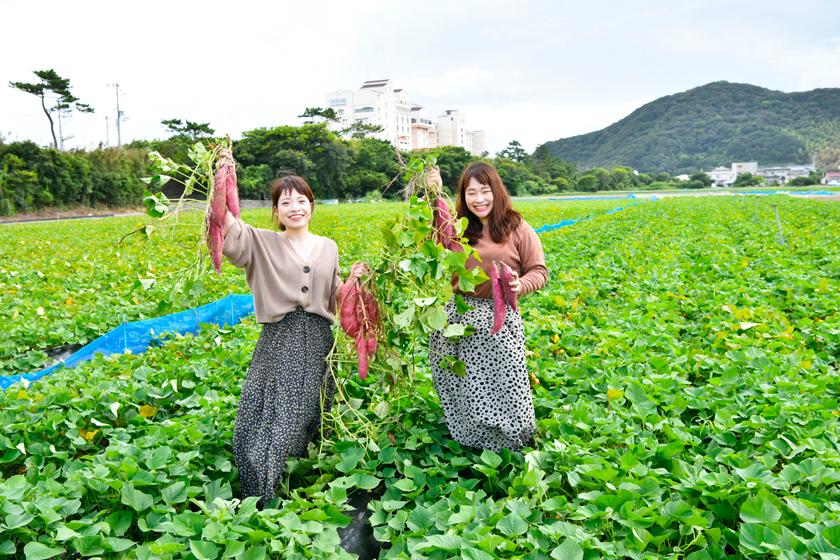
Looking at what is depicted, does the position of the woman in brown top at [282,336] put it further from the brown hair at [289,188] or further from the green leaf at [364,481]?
the green leaf at [364,481]

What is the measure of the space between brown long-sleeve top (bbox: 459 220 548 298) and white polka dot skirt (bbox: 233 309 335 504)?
791 millimetres

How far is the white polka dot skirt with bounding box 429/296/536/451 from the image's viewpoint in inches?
118

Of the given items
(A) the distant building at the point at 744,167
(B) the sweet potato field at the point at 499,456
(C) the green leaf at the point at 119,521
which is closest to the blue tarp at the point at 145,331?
(B) the sweet potato field at the point at 499,456

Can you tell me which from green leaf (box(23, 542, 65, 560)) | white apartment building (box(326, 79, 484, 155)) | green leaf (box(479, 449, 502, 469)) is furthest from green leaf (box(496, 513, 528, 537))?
white apartment building (box(326, 79, 484, 155))

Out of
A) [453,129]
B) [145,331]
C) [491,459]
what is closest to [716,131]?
[453,129]

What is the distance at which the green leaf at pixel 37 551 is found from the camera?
Answer: 6.88 ft

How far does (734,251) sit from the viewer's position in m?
9.41

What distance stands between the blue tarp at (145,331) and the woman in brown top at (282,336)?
272 cm

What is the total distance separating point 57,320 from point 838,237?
11.7 meters

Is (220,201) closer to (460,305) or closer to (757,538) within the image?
(460,305)

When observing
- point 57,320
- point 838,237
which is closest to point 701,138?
point 838,237

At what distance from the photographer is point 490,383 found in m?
3.00

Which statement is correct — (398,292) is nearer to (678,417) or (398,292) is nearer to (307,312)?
(307,312)

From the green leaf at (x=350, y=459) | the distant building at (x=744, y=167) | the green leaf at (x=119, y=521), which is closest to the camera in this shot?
the green leaf at (x=119, y=521)
